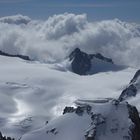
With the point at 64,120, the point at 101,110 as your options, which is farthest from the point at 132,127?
the point at 64,120

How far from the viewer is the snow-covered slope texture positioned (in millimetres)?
180750

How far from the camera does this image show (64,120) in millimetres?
195500

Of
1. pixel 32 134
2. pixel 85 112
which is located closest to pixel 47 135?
pixel 32 134

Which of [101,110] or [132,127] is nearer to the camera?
[132,127]

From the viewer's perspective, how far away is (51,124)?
195500 mm

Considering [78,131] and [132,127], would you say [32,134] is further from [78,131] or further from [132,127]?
[132,127]

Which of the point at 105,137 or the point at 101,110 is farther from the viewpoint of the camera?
the point at 101,110

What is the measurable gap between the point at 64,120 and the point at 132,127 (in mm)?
29216

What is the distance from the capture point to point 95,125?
183 meters

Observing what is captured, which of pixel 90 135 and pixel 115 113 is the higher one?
pixel 115 113

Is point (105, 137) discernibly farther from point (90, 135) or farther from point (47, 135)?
point (47, 135)

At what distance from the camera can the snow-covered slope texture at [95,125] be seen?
18075cm

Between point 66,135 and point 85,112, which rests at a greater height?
point 85,112

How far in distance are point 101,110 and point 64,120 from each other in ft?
51.1
